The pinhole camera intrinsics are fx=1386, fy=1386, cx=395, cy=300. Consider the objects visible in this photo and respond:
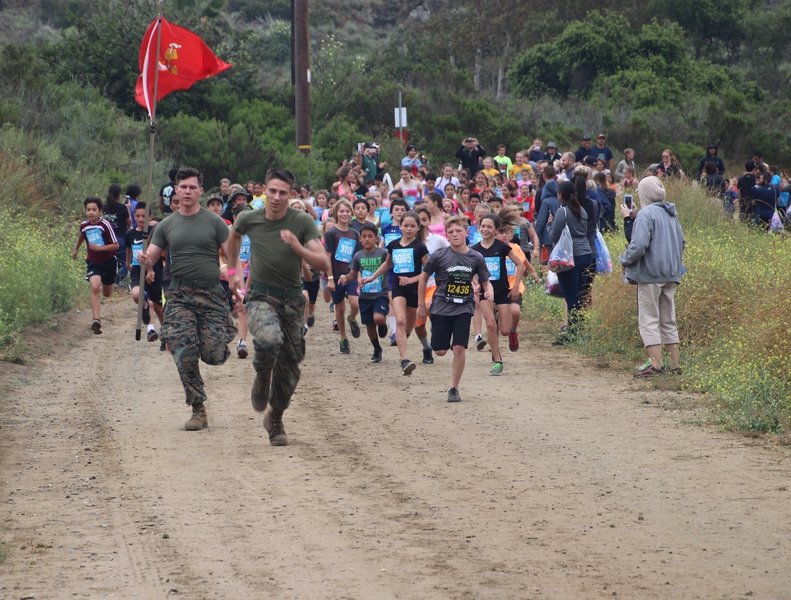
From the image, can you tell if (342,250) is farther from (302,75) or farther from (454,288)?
(302,75)

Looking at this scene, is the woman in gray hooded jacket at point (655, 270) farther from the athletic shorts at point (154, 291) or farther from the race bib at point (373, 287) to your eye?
the athletic shorts at point (154, 291)

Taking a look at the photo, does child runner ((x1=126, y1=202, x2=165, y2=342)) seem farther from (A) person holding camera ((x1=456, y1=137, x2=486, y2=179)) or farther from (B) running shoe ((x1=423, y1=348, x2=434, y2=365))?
(A) person holding camera ((x1=456, y1=137, x2=486, y2=179))

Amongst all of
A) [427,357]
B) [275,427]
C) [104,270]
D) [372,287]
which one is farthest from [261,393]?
[104,270]

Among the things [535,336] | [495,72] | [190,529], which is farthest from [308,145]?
[495,72]

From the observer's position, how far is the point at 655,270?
13617 mm

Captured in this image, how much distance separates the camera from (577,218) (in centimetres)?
1638

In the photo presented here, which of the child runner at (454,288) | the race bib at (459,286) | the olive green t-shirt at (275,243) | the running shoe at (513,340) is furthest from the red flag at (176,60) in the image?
the olive green t-shirt at (275,243)

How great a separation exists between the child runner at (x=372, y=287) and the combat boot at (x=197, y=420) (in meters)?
4.43

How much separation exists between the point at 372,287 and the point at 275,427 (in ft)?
17.3

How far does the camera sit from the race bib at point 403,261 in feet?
49.2

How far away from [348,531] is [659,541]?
67.4 inches

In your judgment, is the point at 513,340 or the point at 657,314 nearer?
the point at 657,314

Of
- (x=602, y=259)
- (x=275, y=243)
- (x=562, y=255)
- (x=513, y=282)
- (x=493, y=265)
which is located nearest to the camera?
(x=275, y=243)

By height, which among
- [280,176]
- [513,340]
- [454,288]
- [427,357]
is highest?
[280,176]
